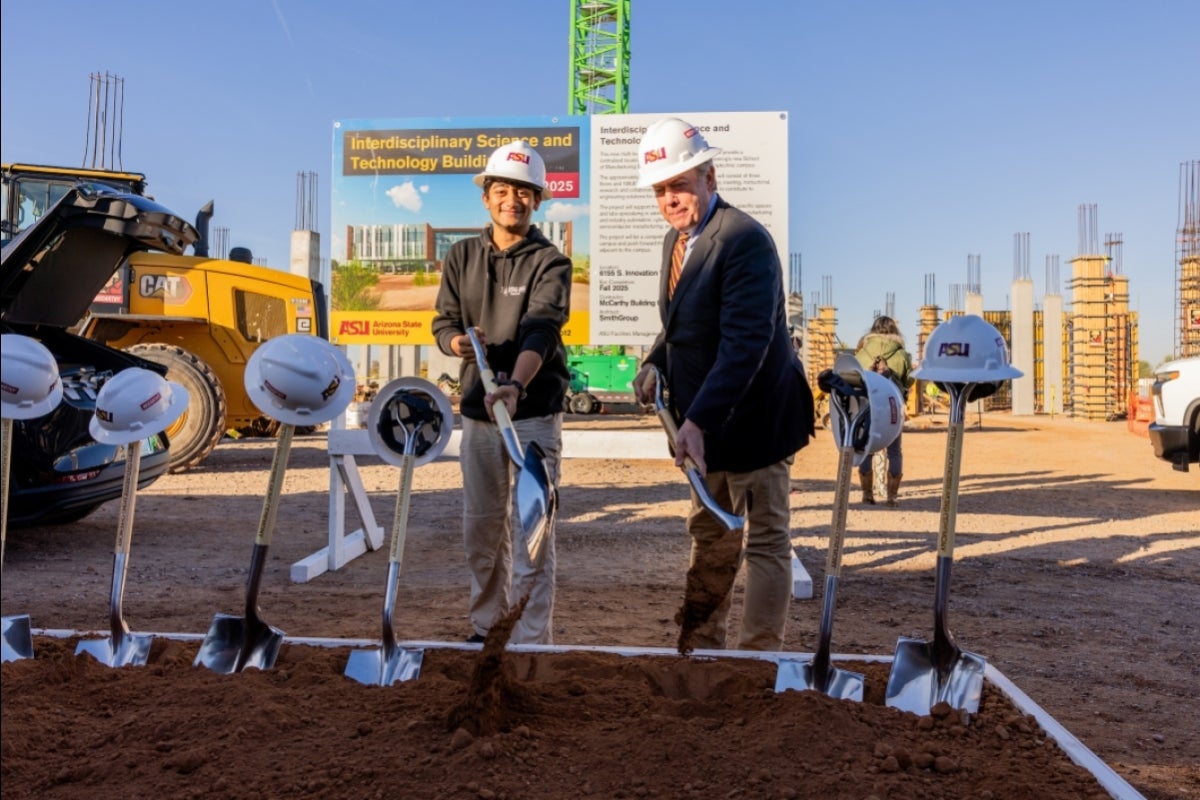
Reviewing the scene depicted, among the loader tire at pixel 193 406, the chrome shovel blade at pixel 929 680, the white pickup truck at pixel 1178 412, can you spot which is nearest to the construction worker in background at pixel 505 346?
the chrome shovel blade at pixel 929 680

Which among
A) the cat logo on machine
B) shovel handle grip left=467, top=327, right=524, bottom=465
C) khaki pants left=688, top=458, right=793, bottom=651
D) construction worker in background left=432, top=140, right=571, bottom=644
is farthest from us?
the cat logo on machine

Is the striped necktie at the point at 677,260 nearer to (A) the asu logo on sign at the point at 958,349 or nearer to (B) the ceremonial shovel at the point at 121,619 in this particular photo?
(A) the asu logo on sign at the point at 958,349

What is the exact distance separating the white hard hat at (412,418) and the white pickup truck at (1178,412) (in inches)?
356

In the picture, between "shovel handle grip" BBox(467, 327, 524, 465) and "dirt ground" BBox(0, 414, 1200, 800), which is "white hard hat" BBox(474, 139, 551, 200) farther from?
"dirt ground" BBox(0, 414, 1200, 800)

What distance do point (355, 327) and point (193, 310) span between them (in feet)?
10.2

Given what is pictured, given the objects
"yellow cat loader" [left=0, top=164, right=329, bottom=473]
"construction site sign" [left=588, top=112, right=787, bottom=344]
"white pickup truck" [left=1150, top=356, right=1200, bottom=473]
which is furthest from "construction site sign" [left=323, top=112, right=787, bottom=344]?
"white pickup truck" [left=1150, top=356, right=1200, bottom=473]

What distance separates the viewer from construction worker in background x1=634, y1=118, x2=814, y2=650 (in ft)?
9.96

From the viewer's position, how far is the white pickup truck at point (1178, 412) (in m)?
9.82

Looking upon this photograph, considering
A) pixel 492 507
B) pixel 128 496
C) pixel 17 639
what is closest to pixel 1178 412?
pixel 492 507

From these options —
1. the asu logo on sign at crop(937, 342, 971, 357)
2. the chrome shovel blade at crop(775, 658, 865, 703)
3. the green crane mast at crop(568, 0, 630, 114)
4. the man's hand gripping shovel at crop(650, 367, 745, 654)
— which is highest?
the green crane mast at crop(568, 0, 630, 114)

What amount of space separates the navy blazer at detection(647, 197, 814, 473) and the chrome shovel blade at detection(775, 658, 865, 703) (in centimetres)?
70

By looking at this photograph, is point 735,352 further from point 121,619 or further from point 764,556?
point 121,619

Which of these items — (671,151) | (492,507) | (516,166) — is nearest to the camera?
(671,151)

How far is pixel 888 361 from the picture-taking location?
9227 millimetres
